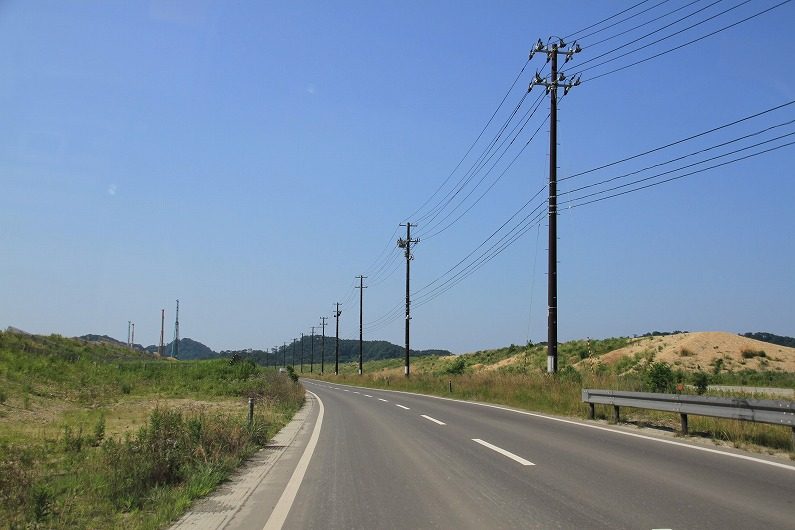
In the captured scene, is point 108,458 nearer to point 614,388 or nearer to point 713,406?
point 713,406

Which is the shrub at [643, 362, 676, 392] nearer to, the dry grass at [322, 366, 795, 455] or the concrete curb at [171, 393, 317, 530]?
the dry grass at [322, 366, 795, 455]

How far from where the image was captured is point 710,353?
201 ft

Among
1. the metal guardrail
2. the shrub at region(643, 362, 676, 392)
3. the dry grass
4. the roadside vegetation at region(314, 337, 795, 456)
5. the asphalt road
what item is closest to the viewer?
the asphalt road

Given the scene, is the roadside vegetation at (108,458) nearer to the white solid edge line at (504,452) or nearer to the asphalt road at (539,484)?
the asphalt road at (539,484)

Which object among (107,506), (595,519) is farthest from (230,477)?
(595,519)

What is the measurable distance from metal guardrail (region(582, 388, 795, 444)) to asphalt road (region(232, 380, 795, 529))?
797 millimetres

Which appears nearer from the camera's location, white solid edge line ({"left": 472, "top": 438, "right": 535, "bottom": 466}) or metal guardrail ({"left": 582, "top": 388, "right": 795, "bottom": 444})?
white solid edge line ({"left": 472, "top": 438, "right": 535, "bottom": 466})

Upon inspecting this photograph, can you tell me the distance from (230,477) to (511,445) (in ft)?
19.0

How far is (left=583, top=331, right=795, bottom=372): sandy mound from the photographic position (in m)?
57.9

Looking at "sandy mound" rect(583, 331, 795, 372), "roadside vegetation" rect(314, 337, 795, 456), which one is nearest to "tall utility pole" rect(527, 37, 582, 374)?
"roadside vegetation" rect(314, 337, 795, 456)

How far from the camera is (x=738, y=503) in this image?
752 centimetres

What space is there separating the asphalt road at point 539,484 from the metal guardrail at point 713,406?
80cm

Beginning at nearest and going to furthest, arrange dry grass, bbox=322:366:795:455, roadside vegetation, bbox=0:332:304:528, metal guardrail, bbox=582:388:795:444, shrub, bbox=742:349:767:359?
roadside vegetation, bbox=0:332:304:528 < metal guardrail, bbox=582:388:795:444 < dry grass, bbox=322:366:795:455 < shrub, bbox=742:349:767:359

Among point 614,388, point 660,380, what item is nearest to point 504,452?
point 614,388
